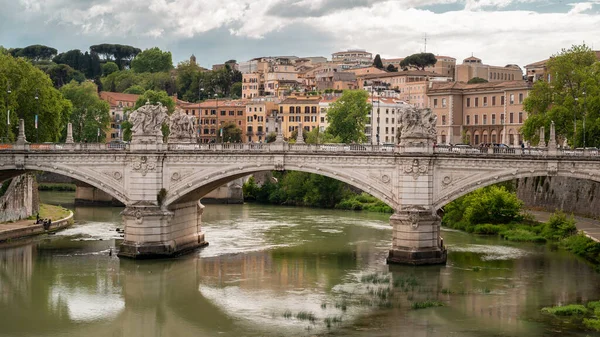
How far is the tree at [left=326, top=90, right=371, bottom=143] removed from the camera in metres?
78.2

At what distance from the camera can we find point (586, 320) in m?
28.1

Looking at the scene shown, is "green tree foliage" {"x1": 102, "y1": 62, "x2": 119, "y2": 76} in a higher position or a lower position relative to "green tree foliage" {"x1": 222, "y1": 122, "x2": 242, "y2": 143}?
higher

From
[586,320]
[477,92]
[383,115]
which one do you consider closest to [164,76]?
[383,115]

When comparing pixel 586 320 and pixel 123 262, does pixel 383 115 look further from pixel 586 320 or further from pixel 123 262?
pixel 586 320

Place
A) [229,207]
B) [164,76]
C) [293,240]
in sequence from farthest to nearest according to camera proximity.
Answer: [164,76] < [229,207] < [293,240]

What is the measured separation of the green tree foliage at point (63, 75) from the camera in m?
134

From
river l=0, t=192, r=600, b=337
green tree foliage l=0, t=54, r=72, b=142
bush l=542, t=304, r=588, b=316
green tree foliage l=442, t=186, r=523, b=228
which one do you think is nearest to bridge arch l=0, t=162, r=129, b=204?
river l=0, t=192, r=600, b=337

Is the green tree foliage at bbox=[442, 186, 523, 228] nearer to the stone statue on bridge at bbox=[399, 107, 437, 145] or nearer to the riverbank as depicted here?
the stone statue on bridge at bbox=[399, 107, 437, 145]

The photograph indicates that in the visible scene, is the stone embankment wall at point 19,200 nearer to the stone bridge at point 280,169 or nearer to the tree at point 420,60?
the stone bridge at point 280,169

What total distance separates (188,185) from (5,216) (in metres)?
12.7

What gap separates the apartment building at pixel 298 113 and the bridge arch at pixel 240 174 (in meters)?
54.0

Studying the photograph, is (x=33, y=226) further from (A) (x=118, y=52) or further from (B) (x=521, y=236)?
(A) (x=118, y=52)

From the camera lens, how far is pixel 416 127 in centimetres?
3744

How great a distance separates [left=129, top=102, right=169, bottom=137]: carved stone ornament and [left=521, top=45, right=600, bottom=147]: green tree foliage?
22.2 metres
